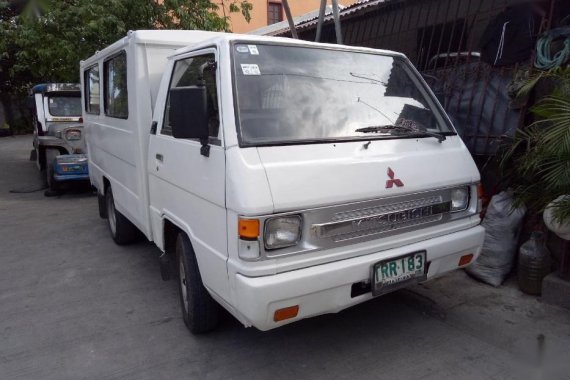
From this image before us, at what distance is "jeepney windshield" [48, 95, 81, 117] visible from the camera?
955 centimetres

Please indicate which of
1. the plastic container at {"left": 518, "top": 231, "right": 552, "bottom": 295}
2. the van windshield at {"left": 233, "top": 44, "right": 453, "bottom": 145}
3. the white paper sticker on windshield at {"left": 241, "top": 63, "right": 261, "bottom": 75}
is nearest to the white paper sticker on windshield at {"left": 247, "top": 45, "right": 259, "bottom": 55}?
the van windshield at {"left": 233, "top": 44, "right": 453, "bottom": 145}

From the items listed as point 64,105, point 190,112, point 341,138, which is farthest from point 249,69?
point 64,105

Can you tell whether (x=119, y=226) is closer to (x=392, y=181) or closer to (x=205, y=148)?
(x=205, y=148)

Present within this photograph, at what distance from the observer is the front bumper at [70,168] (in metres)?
8.12

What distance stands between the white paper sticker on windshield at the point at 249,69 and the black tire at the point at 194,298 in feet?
3.99

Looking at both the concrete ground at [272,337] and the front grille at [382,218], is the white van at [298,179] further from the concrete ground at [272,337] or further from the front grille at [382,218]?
the concrete ground at [272,337]

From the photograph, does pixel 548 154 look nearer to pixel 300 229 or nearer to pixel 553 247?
pixel 553 247

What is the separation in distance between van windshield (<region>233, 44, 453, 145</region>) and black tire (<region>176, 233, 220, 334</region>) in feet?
3.36

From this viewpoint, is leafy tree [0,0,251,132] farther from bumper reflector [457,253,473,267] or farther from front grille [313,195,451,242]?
bumper reflector [457,253,473,267]

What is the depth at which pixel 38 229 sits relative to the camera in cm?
636

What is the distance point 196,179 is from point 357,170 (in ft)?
3.27

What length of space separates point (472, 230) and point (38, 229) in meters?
5.86

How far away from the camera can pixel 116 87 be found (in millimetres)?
4449

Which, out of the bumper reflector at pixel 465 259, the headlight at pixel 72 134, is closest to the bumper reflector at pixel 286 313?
the bumper reflector at pixel 465 259
